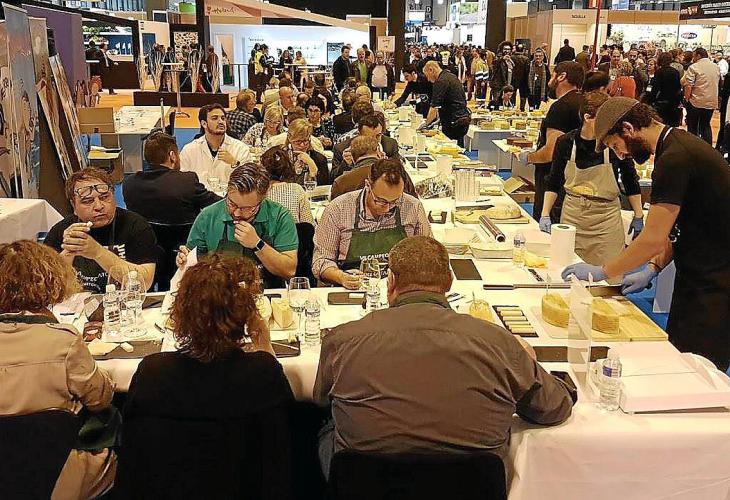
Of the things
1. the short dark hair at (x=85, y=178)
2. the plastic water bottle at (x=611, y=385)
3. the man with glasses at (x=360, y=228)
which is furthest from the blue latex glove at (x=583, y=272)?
the short dark hair at (x=85, y=178)

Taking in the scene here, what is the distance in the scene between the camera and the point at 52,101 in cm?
715

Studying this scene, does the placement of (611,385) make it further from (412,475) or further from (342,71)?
(342,71)

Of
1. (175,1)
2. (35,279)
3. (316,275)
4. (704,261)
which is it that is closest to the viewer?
(35,279)

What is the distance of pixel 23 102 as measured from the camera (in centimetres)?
618

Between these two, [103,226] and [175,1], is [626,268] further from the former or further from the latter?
[175,1]

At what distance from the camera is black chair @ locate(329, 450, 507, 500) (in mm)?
1620

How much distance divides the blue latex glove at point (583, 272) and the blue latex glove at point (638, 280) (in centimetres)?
11

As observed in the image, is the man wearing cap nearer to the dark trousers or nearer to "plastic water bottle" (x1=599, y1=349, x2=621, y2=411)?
"plastic water bottle" (x1=599, y1=349, x2=621, y2=411)

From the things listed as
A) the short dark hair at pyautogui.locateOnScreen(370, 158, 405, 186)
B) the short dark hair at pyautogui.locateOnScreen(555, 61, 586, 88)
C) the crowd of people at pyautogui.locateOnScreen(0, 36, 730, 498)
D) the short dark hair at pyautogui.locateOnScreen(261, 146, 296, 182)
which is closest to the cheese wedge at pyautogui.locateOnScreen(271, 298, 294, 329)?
the crowd of people at pyautogui.locateOnScreen(0, 36, 730, 498)

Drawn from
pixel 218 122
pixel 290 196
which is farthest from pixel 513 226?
pixel 218 122

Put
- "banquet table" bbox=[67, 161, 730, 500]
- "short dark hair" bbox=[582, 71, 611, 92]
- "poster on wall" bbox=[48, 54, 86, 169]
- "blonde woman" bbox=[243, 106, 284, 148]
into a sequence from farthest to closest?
"poster on wall" bbox=[48, 54, 86, 169]
"blonde woman" bbox=[243, 106, 284, 148]
"short dark hair" bbox=[582, 71, 611, 92]
"banquet table" bbox=[67, 161, 730, 500]

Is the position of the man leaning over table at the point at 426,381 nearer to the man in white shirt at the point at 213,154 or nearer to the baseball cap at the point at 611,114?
the baseball cap at the point at 611,114

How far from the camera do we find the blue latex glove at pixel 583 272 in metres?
2.92

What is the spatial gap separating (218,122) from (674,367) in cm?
386
